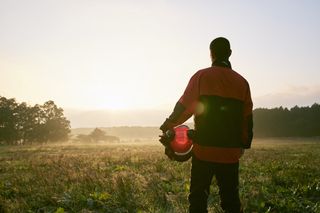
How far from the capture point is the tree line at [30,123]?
8821 cm

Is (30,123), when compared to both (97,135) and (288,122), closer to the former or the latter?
(97,135)

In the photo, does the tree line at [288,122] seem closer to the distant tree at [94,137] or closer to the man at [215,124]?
the distant tree at [94,137]

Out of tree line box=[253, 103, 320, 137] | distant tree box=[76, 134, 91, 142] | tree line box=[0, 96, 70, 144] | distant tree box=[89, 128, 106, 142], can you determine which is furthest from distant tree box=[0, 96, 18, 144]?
tree line box=[253, 103, 320, 137]

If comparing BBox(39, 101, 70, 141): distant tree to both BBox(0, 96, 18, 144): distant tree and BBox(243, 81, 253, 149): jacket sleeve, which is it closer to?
BBox(0, 96, 18, 144): distant tree

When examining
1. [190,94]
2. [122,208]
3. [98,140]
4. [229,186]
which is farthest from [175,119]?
[98,140]

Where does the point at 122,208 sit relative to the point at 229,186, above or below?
below

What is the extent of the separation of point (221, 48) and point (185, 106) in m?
0.99

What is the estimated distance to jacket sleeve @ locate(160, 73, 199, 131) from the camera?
4699 mm

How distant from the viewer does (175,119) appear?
4.72 meters

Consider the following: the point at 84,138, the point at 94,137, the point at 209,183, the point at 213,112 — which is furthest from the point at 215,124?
the point at 84,138

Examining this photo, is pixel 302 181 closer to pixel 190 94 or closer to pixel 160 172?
pixel 160 172

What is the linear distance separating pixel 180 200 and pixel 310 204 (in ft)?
9.41

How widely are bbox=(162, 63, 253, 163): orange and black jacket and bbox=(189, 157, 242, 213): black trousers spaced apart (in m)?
0.11

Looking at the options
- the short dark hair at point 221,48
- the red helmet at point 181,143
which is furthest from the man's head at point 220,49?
the red helmet at point 181,143
